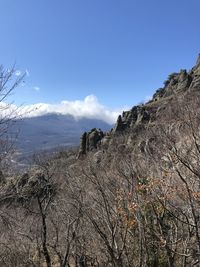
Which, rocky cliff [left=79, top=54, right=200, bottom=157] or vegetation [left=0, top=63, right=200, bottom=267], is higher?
rocky cliff [left=79, top=54, right=200, bottom=157]

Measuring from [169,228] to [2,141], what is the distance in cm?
1202

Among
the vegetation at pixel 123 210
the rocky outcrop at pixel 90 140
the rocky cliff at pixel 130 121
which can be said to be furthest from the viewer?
the rocky outcrop at pixel 90 140

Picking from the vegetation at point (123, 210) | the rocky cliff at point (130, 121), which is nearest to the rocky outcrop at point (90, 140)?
the rocky cliff at point (130, 121)

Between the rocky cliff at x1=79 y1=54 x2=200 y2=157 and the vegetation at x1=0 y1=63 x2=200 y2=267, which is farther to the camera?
the rocky cliff at x1=79 y1=54 x2=200 y2=157

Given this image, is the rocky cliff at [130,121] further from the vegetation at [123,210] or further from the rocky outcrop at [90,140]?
the vegetation at [123,210]

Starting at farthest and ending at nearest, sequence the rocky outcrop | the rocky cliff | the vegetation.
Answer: the rocky outcrop, the rocky cliff, the vegetation

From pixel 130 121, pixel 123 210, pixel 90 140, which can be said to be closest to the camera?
pixel 123 210

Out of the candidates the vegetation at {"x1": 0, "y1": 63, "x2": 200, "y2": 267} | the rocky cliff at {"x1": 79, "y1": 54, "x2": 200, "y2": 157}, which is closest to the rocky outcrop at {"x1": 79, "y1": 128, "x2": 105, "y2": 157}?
the rocky cliff at {"x1": 79, "y1": 54, "x2": 200, "y2": 157}

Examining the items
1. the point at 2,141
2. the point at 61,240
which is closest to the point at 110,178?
the point at 61,240

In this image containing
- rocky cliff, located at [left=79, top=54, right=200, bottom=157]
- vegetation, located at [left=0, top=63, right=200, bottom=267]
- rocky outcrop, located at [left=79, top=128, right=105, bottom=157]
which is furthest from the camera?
rocky outcrop, located at [left=79, top=128, right=105, bottom=157]

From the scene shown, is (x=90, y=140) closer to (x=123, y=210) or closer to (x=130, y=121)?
(x=130, y=121)

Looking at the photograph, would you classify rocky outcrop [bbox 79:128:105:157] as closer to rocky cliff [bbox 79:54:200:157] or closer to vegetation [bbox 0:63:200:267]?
rocky cliff [bbox 79:54:200:157]

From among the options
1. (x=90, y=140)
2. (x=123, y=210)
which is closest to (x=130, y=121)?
(x=90, y=140)

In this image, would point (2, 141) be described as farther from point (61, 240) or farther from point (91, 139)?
point (91, 139)
